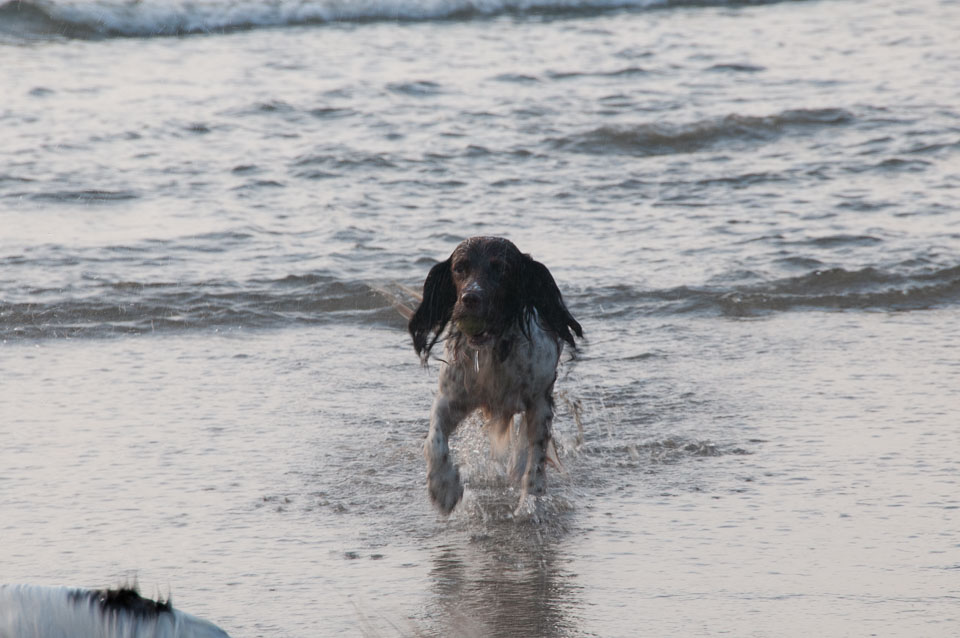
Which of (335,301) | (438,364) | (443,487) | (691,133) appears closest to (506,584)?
(443,487)

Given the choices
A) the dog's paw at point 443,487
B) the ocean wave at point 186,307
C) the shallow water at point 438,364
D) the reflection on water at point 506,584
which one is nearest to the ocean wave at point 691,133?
the shallow water at point 438,364

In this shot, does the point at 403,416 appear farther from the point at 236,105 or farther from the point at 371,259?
the point at 236,105

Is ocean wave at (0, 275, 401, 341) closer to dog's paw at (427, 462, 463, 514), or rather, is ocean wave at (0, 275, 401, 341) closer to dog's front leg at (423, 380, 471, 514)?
dog's front leg at (423, 380, 471, 514)

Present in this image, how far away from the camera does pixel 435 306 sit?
5.04 meters

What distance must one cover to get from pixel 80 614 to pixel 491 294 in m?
2.74

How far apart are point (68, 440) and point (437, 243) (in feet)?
12.4

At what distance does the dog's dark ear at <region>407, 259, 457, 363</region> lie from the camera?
197 inches

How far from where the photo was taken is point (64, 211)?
9.16 metres

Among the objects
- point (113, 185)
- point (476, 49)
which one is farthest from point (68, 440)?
point (476, 49)

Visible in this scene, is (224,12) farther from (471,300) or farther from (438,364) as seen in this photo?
(471,300)

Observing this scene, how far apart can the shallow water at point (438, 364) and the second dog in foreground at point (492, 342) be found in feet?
0.81

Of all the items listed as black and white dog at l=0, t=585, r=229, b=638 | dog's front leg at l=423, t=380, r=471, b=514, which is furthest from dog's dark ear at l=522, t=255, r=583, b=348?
black and white dog at l=0, t=585, r=229, b=638

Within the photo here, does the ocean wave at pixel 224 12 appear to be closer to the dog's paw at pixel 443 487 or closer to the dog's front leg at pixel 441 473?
the dog's front leg at pixel 441 473

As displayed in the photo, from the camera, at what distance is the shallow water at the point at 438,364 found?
4086mm
